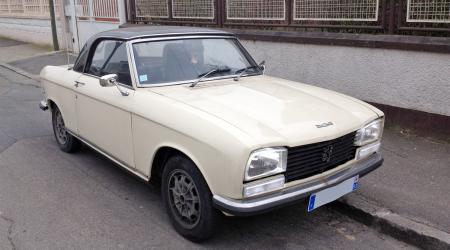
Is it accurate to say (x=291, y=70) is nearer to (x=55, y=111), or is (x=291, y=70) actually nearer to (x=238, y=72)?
(x=238, y=72)

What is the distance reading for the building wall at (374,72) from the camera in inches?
236

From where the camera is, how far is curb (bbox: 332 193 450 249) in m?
3.70

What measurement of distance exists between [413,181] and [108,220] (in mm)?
3033

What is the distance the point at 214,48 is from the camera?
16.0ft

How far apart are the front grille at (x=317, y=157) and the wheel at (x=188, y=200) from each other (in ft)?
2.11

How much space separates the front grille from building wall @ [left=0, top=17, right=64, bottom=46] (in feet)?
49.0

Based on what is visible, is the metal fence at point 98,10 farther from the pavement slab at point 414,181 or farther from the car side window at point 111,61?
the pavement slab at point 414,181

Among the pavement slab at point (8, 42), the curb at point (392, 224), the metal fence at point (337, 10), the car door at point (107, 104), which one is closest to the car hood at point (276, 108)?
the car door at point (107, 104)

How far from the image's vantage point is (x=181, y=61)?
4.54 meters

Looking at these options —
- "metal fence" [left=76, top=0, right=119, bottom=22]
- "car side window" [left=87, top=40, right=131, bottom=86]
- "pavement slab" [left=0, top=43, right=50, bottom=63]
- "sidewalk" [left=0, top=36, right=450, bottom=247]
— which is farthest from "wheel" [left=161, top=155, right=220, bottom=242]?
"pavement slab" [left=0, top=43, right=50, bottom=63]

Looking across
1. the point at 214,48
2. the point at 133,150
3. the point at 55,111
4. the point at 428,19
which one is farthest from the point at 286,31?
the point at 133,150

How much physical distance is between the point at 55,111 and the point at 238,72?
2.75 meters

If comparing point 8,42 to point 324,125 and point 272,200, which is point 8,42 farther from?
point 272,200

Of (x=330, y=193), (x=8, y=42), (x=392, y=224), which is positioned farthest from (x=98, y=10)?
(x=392, y=224)
